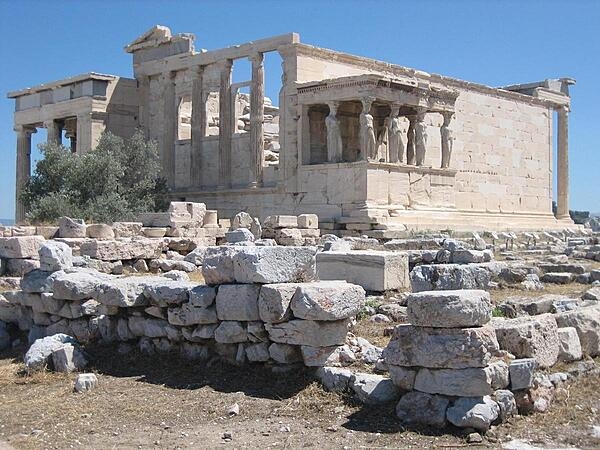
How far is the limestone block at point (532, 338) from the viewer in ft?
21.2

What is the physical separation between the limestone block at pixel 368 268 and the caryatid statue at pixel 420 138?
1252 cm

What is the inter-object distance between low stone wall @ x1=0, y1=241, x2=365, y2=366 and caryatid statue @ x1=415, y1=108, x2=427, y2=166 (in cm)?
1487

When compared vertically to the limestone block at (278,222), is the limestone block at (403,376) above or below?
below

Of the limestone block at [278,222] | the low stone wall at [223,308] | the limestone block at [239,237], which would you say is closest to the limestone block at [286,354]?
the low stone wall at [223,308]

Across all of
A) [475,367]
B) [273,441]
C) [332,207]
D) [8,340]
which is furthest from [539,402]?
[332,207]

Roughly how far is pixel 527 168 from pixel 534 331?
25.1m

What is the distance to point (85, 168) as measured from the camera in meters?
20.9

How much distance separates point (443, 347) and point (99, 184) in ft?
54.3

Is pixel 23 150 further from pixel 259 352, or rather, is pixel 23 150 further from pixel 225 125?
pixel 259 352

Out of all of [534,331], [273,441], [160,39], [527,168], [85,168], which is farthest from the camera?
[527,168]

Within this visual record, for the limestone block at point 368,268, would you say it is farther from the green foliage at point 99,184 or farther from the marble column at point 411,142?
the marble column at point 411,142

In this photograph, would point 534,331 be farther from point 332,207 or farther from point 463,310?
point 332,207

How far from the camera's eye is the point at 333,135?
21469 mm

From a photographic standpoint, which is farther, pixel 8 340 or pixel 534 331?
pixel 8 340
